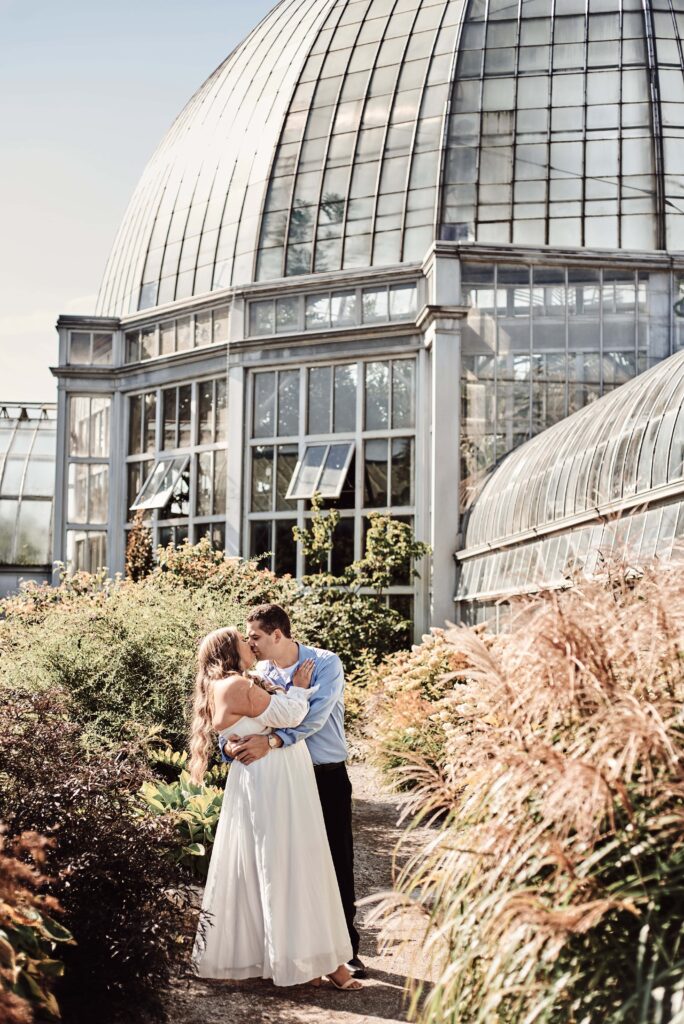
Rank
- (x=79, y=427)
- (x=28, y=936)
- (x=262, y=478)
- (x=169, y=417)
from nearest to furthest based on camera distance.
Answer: (x=28, y=936) → (x=262, y=478) → (x=169, y=417) → (x=79, y=427)

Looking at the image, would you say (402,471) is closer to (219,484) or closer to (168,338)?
(219,484)

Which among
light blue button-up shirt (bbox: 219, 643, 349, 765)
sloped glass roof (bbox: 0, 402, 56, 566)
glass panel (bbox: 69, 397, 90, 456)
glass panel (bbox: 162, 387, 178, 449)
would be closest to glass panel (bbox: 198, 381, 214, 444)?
glass panel (bbox: 162, 387, 178, 449)

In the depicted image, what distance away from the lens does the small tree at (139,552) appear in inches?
1062

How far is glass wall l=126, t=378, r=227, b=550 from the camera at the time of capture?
27219 millimetres

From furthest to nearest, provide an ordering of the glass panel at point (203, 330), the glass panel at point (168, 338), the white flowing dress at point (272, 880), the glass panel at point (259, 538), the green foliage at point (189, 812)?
the glass panel at point (168, 338) < the glass panel at point (203, 330) < the glass panel at point (259, 538) < the green foliage at point (189, 812) < the white flowing dress at point (272, 880)

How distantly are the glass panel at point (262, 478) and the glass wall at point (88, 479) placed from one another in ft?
16.5

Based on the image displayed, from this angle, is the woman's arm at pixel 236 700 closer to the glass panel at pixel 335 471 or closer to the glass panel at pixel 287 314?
the glass panel at pixel 335 471

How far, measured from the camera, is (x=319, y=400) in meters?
26.1

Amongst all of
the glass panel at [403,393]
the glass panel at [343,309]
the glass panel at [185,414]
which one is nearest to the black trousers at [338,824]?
the glass panel at [403,393]

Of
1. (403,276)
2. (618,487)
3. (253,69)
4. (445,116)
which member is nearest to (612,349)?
(403,276)

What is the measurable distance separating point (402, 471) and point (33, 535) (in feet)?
45.2

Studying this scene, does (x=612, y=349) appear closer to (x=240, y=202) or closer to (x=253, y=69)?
(x=240, y=202)

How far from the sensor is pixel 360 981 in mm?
6730

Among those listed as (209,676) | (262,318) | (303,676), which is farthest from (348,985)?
(262,318)
